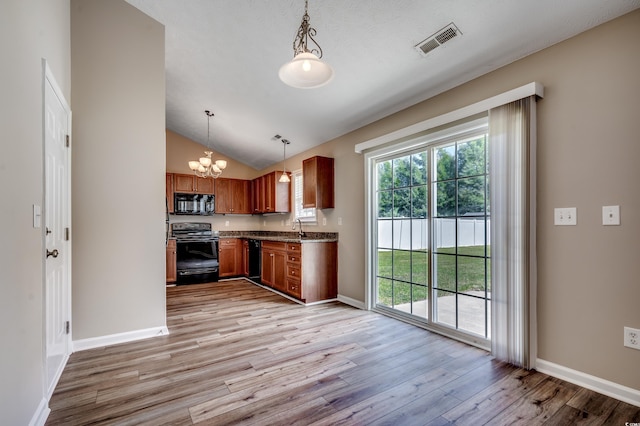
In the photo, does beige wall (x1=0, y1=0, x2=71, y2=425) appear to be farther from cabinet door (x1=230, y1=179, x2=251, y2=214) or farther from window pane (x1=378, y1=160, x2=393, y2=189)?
cabinet door (x1=230, y1=179, x2=251, y2=214)

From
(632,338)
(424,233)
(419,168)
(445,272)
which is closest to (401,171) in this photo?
(419,168)

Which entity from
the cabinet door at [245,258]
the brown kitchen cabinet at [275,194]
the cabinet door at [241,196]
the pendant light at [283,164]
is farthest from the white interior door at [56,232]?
the cabinet door at [241,196]

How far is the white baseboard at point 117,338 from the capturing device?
9.18 ft

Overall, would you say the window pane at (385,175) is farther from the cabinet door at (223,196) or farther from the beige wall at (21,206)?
the cabinet door at (223,196)

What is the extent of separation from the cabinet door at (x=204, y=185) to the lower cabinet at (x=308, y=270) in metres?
2.61

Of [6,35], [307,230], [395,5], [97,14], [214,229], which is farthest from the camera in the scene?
[214,229]

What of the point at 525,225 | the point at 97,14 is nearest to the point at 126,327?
the point at 97,14

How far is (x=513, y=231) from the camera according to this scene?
2.42 metres

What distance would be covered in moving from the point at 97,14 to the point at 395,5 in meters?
2.82

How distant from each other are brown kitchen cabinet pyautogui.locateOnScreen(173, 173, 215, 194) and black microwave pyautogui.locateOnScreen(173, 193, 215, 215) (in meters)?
0.10

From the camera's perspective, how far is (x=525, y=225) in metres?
2.37

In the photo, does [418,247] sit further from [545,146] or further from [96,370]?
[96,370]

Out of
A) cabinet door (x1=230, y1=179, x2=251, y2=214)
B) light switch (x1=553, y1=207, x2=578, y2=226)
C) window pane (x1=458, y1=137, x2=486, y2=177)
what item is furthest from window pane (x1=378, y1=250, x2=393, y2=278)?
cabinet door (x1=230, y1=179, x2=251, y2=214)

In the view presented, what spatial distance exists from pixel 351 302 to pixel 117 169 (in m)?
3.24
